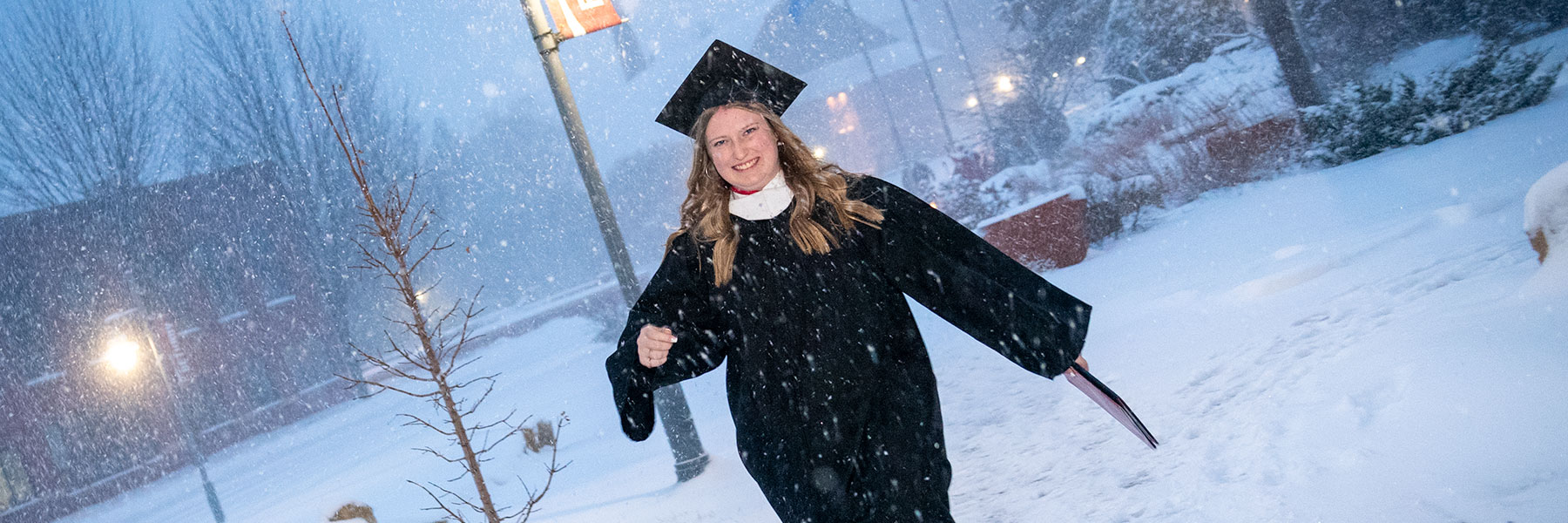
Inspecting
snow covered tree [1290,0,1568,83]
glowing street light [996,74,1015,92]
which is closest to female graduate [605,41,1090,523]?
snow covered tree [1290,0,1568,83]

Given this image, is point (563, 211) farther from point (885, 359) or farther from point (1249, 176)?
point (885, 359)

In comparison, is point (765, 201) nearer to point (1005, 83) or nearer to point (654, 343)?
point (654, 343)

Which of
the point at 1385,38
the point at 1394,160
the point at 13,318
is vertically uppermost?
the point at 13,318

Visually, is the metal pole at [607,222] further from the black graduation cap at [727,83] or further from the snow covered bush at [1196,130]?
the snow covered bush at [1196,130]

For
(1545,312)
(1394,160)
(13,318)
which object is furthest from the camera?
(13,318)

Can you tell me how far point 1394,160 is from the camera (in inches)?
391

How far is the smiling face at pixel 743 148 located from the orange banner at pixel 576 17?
350cm

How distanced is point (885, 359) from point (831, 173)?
59 cm

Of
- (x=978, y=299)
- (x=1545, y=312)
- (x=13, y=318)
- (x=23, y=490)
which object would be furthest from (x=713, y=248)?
(x=13, y=318)

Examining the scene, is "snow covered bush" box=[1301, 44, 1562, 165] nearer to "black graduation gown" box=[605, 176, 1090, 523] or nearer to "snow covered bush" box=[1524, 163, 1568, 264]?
"snow covered bush" box=[1524, 163, 1568, 264]

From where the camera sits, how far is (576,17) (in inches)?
229

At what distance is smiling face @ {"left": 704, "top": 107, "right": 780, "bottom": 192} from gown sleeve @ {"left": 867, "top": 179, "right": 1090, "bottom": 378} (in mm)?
319

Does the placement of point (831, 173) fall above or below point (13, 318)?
below

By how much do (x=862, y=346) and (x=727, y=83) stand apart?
2.95ft
